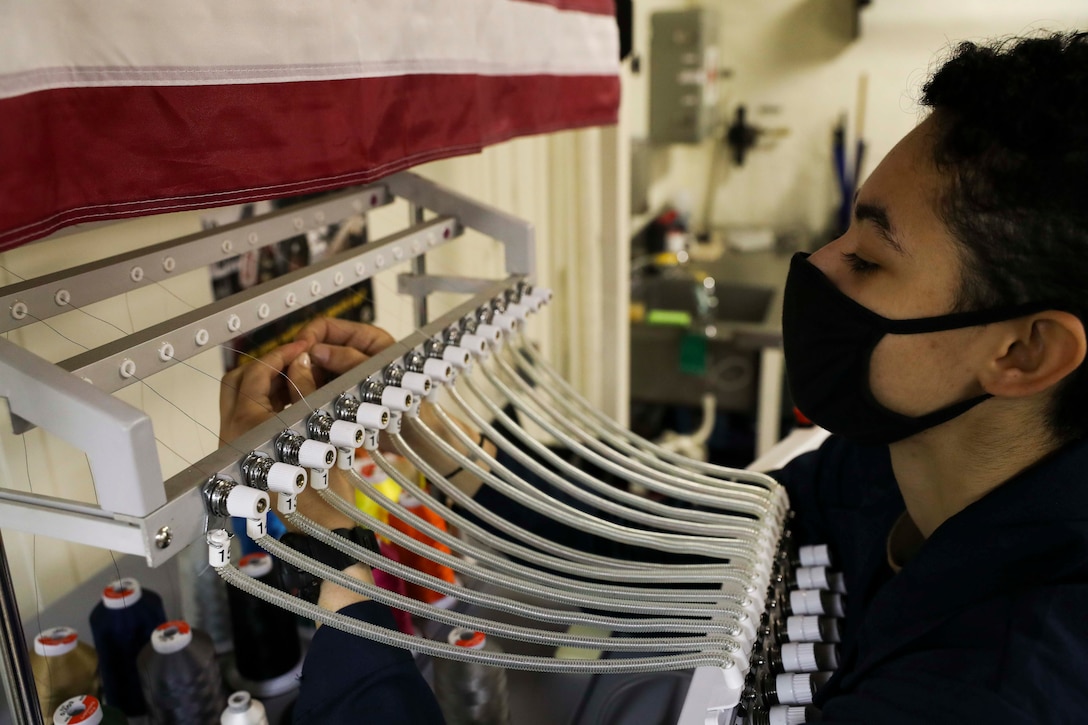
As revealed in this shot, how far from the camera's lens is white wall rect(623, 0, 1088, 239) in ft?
11.5

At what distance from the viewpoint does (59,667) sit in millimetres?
952

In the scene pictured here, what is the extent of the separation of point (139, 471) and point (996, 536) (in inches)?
32.6

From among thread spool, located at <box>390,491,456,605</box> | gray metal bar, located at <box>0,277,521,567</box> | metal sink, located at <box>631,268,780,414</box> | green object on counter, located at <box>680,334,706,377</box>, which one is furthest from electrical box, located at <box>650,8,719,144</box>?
gray metal bar, located at <box>0,277,521,567</box>

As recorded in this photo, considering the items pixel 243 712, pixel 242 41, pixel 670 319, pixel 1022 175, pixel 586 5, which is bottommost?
pixel 670 319

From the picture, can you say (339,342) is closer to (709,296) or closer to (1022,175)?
(1022,175)

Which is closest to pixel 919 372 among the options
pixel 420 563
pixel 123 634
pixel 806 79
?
pixel 420 563

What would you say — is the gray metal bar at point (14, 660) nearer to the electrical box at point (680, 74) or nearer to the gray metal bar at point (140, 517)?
the gray metal bar at point (140, 517)

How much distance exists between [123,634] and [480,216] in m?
0.72

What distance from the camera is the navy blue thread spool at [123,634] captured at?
1.03 meters

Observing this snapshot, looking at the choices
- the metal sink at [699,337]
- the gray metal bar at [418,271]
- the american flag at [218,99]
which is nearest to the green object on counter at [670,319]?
the metal sink at [699,337]

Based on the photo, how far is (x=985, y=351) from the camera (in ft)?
2.82

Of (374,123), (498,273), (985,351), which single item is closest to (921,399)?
(985,351)

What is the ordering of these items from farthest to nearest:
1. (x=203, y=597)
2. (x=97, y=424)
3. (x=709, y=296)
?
(x=709, y=296), (x=203, y=597), (x=97, y=424)

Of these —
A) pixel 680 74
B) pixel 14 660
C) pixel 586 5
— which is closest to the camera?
pixel 14 660
